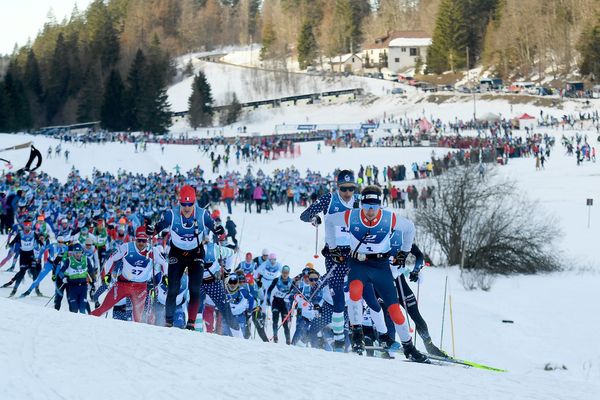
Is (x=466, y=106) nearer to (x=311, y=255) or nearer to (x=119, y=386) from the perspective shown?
(x=311, y=255)

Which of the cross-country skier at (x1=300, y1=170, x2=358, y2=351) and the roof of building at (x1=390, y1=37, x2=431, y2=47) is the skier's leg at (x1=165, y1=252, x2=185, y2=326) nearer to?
the cross-country skier at (x1=300, y1=170, x2=358, y2=351)

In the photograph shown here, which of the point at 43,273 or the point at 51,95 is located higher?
the point at 51,95

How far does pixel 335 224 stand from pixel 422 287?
16729 millimetres

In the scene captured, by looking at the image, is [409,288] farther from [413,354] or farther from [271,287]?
[271,287]

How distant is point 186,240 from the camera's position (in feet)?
34.6

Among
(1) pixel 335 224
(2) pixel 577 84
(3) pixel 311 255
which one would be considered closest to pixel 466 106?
(2) pixel 577 84

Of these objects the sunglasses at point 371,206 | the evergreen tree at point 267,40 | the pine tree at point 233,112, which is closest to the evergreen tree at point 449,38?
the pine tree at point 233,112

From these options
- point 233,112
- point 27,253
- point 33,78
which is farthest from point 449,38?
point 27,253

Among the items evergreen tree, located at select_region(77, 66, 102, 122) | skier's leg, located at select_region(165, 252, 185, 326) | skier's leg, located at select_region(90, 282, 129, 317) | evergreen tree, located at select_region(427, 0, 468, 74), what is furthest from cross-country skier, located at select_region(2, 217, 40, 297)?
evergreen tree, located at select_region(427, 0, 468, 74)

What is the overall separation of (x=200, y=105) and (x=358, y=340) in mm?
89428

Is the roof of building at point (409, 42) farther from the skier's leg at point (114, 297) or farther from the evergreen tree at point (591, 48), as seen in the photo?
the skier's leg at point (114, 297)

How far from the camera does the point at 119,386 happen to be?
670cm

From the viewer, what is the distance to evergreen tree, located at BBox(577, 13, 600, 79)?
87.8 m

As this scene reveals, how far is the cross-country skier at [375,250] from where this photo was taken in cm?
928
